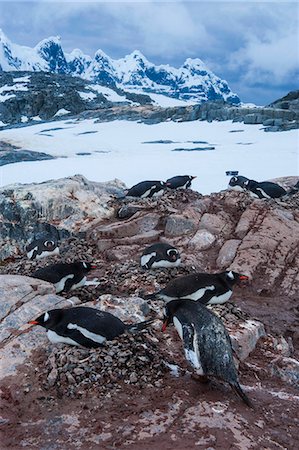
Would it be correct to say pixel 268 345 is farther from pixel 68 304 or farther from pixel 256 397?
pixel 68 304

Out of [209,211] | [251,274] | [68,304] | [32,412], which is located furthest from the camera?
[209,211]

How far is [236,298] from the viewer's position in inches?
282

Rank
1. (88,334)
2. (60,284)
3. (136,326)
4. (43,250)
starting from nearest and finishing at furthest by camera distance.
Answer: (88,334), (136,326), (60,284), (43,250)

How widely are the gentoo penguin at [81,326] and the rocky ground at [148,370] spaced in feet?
0.34

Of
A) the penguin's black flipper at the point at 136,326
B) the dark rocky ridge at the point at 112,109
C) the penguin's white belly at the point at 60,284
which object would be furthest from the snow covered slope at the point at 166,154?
the penguin's black flipper at the point at 136,326

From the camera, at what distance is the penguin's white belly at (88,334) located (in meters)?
4.38

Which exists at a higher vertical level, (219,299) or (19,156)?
(19,156)

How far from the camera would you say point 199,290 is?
5703mm

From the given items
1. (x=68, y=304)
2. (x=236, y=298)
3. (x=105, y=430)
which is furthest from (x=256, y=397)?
(x=236, y=298)

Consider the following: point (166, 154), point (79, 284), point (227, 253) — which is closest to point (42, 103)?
point (166, 154)

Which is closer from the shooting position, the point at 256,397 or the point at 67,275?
the point at 256,397

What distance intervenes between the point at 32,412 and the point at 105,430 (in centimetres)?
68

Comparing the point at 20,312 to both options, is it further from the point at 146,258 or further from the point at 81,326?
the point at 146,258

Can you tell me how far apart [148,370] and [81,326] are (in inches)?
29.4
